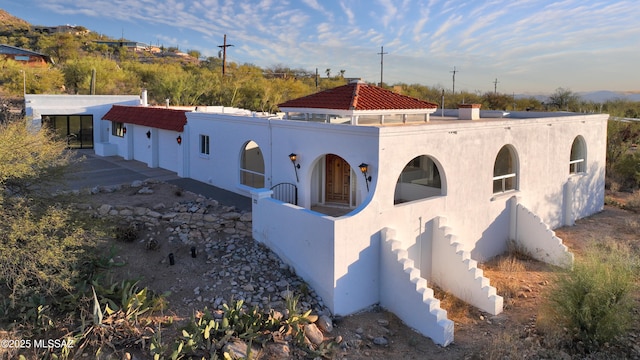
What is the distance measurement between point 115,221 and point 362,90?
882cm

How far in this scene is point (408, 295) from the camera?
11.8m

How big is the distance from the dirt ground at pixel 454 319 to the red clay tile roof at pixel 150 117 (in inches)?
240

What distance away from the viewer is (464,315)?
1239 cm

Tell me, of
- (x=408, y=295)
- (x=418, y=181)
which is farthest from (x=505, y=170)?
(x=408, y=295)

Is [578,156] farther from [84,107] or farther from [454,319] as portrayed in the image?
[84,107]

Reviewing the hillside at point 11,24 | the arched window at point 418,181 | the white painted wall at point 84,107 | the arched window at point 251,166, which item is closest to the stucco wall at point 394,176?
the arched window at point 251,166

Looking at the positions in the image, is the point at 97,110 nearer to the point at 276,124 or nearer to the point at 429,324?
the point at 276,124

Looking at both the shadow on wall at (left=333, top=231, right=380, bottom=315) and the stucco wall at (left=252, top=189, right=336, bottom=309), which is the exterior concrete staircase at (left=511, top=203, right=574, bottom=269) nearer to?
the shadow on wall at (left=333, top=231, right=380, bottom=315)

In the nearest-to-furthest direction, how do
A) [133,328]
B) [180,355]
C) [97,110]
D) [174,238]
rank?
[180,355], [133,328], [174,238], [97,110]

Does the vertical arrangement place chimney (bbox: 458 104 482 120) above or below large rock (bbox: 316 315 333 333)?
above

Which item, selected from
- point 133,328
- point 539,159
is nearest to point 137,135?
point 133,328

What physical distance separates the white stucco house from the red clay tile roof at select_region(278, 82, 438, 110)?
0.17 ft

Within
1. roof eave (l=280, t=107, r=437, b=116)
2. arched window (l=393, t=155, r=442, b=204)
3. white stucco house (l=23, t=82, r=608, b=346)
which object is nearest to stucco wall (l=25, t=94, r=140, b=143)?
white stucco house (l=23, t=82, r=608, b=346)

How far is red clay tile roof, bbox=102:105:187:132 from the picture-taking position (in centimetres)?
2152
